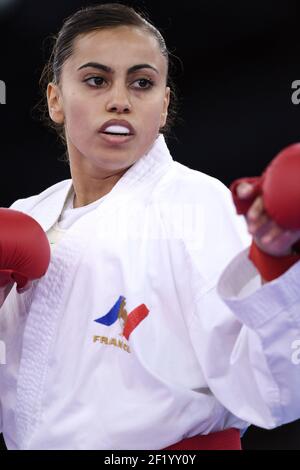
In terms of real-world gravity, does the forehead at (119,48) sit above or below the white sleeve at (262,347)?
above

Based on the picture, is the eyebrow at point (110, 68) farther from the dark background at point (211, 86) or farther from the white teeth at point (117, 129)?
the dark background at point (211, 86)

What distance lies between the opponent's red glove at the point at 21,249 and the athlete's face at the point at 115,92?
297 millimetres

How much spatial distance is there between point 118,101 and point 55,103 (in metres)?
0.39

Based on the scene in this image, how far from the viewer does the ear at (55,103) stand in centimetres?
217

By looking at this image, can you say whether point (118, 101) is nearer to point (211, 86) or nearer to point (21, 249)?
point (21, 249)

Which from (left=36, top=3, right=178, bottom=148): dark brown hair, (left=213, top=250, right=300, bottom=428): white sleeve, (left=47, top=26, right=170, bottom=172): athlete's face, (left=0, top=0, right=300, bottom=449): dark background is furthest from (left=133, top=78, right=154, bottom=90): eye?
(left=0, top=0, right=300, bottom=449): dark background

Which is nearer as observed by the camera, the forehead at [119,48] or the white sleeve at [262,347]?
the white sleeve at [262,347]

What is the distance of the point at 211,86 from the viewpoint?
3.60 meters

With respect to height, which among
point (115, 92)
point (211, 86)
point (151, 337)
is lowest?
point (151, 337)

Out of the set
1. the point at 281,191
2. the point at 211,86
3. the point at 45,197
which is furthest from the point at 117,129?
the point at 211,86

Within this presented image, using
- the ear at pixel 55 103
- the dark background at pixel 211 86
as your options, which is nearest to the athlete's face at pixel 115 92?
the ear at pixel 55 103

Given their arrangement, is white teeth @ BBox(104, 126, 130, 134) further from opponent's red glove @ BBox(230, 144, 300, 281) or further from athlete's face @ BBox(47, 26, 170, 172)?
opponent's red glove @ BBox(230, 144, 300, 281)
